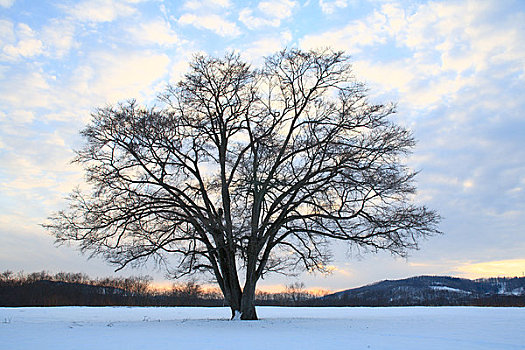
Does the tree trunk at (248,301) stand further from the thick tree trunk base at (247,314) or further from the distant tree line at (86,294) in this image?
the distant tree line at (86,294)

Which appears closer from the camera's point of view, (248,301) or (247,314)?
(247,314)

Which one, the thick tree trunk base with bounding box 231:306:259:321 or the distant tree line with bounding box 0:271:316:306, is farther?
the distant tree line with bounding box 0:271:316:306

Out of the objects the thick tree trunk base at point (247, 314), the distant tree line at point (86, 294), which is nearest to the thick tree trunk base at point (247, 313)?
the thick tree trunk base at point (247, 314)

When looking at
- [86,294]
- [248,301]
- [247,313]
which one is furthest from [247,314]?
[86,294]

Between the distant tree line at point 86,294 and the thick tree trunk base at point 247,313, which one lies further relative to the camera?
the distant tree line at point 86,294

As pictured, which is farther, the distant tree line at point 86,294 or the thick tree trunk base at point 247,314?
the distant tree line at point 86,294

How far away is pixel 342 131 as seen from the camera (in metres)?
19.0

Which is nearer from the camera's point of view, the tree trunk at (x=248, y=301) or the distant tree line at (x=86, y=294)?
the tree trunk at (x=248, y=301)

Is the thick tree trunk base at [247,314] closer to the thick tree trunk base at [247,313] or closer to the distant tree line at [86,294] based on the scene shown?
the thick tree trunk base at [247,313]

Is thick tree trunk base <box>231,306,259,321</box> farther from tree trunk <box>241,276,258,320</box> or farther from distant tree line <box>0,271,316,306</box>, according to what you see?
distant tree line <box>0,271,316,306</box>

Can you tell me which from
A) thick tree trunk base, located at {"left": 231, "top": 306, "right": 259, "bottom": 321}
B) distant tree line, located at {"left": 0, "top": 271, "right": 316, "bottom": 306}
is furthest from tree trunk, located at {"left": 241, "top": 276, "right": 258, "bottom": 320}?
distant tree line, located at {"left": 0, "top": 271, "right": 316, "bottom": 306}

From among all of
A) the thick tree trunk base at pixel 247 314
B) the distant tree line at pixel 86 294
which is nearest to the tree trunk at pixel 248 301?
the thick tree trunk base at pixel 247 314

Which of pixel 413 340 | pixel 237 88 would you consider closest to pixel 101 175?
pixel 237 88

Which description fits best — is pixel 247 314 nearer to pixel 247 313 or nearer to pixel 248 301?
pixel 247 313
